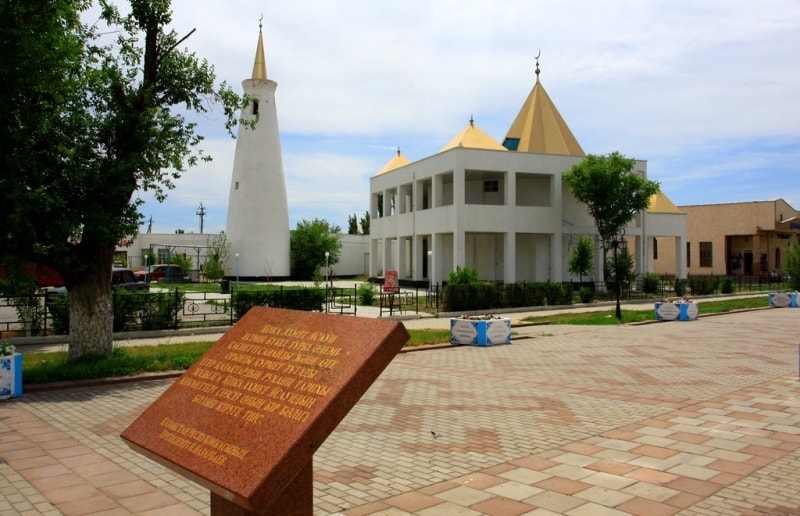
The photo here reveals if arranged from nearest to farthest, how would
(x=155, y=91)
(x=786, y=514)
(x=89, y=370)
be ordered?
1. (x=786, y=514)
2. (x=89, y=370)
3. (x=155, y=91)

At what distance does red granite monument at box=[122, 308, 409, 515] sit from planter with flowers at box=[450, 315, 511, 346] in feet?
38.6

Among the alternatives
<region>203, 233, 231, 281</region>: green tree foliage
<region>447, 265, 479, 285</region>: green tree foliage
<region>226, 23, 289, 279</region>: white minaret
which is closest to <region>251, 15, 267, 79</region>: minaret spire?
<region>226, 23, 289, 279</region>: white minaret

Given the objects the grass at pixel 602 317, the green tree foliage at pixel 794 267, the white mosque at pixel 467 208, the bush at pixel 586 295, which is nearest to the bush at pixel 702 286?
the green tree foliage at pixel 794 267

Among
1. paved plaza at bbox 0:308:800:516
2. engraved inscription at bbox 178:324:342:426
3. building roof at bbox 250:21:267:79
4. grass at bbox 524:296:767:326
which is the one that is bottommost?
paved plaza at bbox 0:308:800:516

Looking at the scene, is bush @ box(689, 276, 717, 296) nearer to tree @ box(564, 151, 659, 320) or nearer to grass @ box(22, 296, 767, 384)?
tree @ box(564, 151, 659, 320)

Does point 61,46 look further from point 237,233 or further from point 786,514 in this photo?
point 237,233

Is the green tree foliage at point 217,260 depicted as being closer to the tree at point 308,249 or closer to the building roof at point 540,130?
the tree at point 308,249

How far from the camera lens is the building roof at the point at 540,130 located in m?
42.3

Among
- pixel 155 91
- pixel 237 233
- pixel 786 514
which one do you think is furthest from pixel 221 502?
pixel 237 233

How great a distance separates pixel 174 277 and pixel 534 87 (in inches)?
1160

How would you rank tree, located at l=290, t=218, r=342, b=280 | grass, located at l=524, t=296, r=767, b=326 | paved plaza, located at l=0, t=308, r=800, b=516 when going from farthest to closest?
1. tree, located at l=290, t=218, r=342, b=280
2. grass, located at l=524, t=296, r=767, b=326
3. paved plaza, located at l=0, t=308, r=800, b=516

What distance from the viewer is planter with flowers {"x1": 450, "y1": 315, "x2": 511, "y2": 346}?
16.0m

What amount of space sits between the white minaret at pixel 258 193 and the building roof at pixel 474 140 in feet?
43.0

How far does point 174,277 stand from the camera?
150 feet
